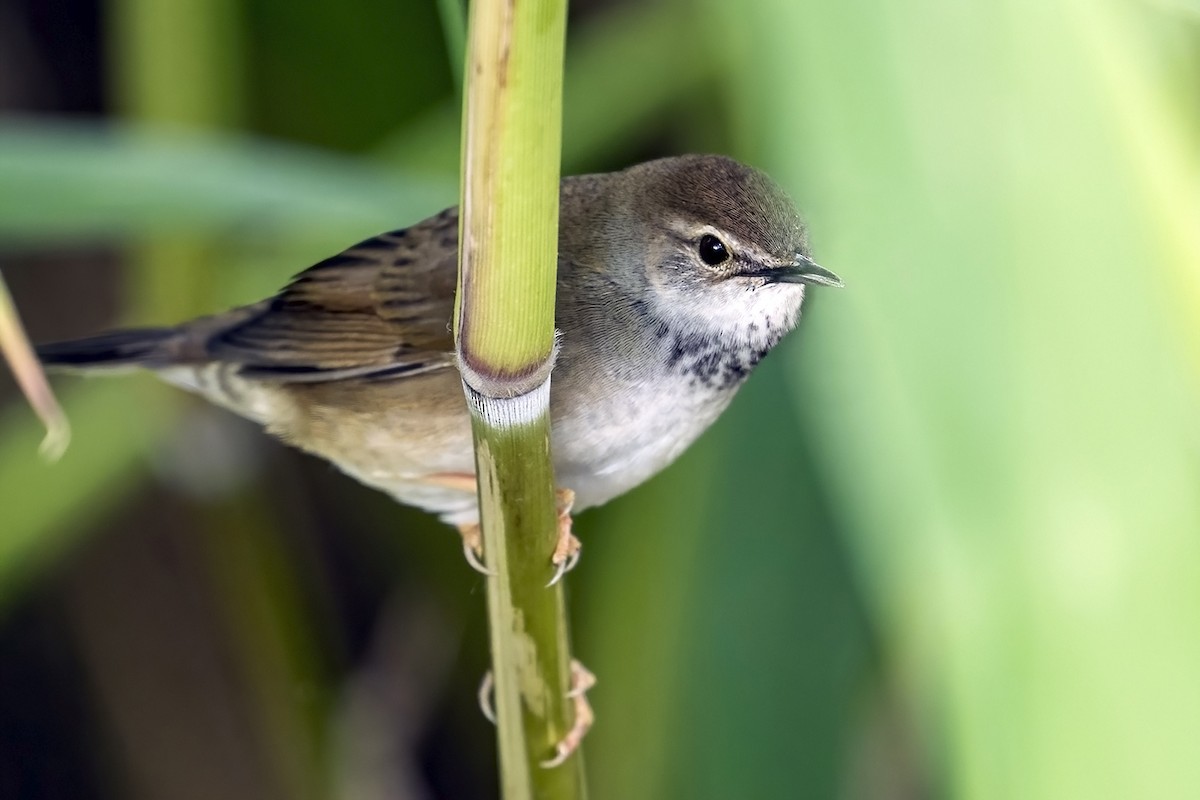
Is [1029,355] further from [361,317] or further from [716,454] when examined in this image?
[361,317]

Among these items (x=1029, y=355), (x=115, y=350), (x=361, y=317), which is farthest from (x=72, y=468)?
(x=1029, y=355)

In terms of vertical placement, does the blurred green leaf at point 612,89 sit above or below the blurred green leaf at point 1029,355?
above

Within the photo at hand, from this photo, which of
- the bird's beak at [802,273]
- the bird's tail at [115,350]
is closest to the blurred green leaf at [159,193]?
the bird's tail at [115,350]

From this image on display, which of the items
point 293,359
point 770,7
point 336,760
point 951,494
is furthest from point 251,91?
point 951,494

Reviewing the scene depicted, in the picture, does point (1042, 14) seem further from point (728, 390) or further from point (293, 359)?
point (293, 359)

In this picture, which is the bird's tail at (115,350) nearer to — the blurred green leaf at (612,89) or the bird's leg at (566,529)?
the blurred green leaf at (612,89)
